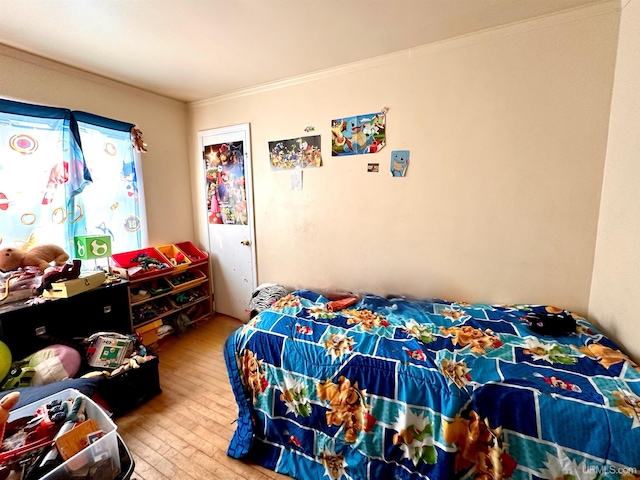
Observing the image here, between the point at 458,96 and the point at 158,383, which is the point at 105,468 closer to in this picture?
the point at 158,383

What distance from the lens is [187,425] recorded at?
1851mm

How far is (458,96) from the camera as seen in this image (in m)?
2.04

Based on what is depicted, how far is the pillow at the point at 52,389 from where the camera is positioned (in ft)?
4.89

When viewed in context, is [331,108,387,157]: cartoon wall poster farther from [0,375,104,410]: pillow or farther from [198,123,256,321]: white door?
[0,375,104,410]: pillow

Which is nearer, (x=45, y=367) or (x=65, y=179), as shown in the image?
(x=45, y=367)

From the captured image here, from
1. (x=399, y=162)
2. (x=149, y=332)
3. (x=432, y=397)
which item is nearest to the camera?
(x=432, y=397)

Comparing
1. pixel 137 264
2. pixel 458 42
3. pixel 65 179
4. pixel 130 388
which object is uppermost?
pixel 458 42

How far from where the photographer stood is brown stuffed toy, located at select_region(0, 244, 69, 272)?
1.96m

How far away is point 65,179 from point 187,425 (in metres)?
Answer: 2.19

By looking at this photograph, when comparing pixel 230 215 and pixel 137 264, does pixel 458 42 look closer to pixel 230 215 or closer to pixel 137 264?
pixel 230 215

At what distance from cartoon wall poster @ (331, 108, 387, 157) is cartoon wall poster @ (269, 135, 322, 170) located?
182mm

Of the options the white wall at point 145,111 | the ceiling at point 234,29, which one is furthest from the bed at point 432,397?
the white wall at point 145,111

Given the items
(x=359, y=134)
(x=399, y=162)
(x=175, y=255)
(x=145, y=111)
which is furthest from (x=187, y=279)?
(x=399, y=162)

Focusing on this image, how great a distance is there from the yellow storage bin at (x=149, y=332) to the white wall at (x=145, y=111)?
908 millimetres
